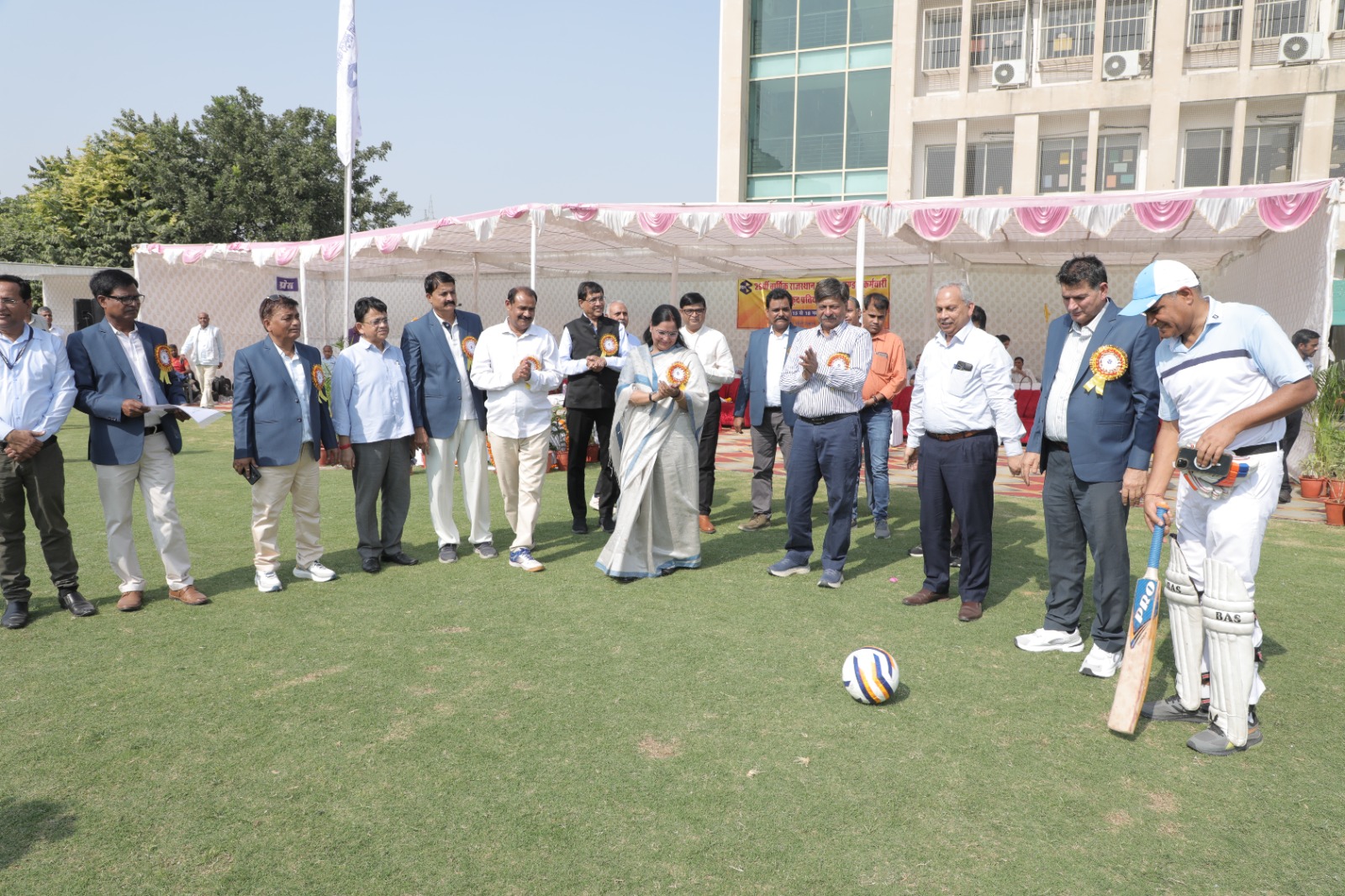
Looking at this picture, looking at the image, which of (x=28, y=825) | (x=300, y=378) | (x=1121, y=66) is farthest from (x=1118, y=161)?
(x=28, y=825)

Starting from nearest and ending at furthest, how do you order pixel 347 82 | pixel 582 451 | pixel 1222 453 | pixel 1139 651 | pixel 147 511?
pixel 1222 453 → pixel 1139 651 → pixel 147 511 → pixel 582 451 → pixel 347 82

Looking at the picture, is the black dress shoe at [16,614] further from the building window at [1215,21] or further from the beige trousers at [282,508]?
the building window at [1215,21]

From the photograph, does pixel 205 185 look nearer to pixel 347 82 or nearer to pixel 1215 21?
pixel 347 82

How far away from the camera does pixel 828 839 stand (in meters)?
2.71

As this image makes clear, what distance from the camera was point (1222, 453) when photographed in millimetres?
3109

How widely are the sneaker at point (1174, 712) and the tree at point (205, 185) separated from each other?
27.4 m

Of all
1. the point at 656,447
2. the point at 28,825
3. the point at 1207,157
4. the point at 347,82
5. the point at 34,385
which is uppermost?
the point at 1207,157

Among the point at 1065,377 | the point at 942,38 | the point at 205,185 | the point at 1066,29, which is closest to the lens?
the point at 1065,377

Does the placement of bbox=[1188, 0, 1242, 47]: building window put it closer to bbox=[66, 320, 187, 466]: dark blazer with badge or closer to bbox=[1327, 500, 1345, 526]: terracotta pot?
bbox=[1327, 500, 1345, 526]: terracotta pot

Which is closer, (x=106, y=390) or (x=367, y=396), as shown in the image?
(x=106, y=390)

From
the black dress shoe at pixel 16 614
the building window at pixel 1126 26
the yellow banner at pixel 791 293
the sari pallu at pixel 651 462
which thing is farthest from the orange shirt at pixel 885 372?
the building window at pixel 1126 26

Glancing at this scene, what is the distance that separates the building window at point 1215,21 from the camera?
1944cm

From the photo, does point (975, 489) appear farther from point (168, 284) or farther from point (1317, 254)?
point (168, 284)

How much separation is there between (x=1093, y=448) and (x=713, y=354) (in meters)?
3.28
